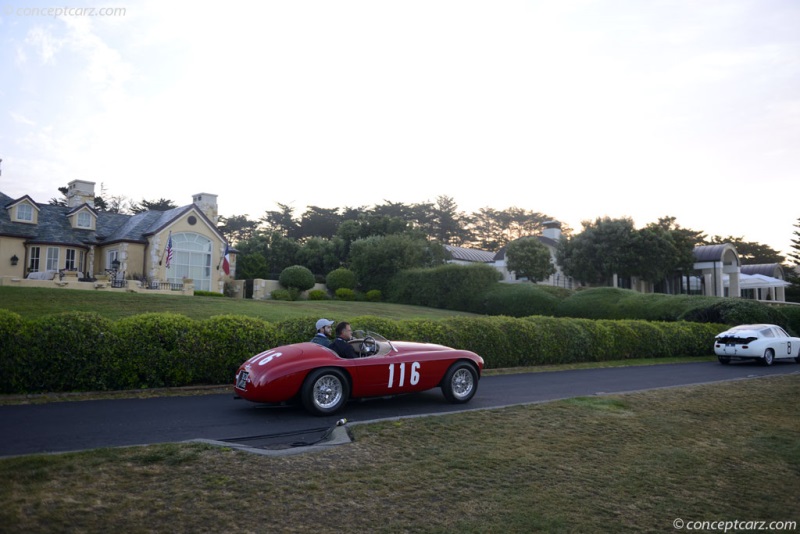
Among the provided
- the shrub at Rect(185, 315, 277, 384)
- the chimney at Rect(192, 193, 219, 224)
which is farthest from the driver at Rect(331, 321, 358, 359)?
the chimney at Rect(192, 193, 219, 224)

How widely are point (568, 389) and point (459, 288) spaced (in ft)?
76.1

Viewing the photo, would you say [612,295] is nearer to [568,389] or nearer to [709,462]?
[568,389]

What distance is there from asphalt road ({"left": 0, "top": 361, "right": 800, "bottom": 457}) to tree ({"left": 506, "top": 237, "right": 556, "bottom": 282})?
33620 millimetres

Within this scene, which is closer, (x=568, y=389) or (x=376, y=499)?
(x=376, y=499)

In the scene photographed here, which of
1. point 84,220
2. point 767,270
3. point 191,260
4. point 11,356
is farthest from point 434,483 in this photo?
point 767,270

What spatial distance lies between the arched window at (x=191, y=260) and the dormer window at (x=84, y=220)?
5.32m

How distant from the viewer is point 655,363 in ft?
65.6

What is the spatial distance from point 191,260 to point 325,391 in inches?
1208

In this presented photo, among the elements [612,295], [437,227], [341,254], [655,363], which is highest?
[437,227]

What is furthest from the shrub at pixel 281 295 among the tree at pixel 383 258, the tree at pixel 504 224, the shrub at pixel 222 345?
the tree at pixel 504 224

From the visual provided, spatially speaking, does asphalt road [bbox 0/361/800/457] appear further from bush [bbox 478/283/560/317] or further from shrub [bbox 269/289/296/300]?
shrub [bbox 269/289/296/300]

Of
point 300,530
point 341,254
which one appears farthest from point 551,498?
point 341,254

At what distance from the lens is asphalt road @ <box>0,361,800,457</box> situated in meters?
6.88

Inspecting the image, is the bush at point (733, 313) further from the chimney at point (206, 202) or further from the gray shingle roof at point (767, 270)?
the gray shingle roof at point (767, 270)
